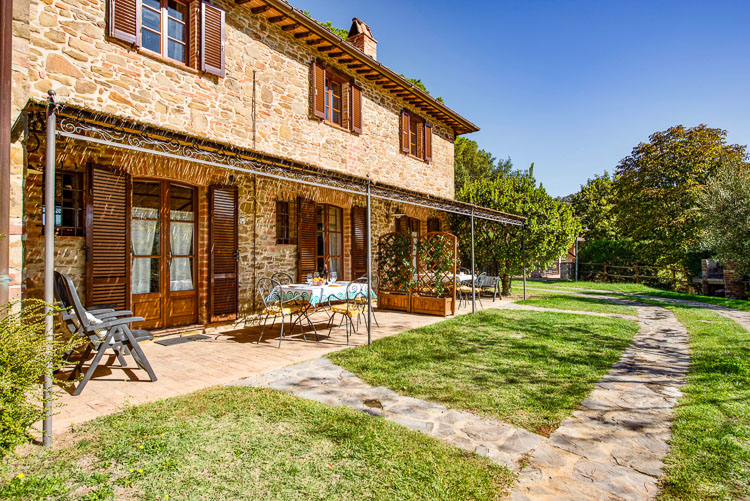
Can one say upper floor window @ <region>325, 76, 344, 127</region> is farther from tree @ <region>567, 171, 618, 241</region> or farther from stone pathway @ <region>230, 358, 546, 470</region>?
tree @ <region>567, 171, 618, 241</region>

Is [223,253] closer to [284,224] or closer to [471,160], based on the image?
[284,224]

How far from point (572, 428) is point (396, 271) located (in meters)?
5.82

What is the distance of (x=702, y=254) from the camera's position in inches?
682

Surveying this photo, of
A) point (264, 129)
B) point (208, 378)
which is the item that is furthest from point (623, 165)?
point (208, 378)

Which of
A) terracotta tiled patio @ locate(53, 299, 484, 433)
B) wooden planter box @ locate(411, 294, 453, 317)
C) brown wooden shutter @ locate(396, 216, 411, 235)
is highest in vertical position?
brown wooden shutter @ locate(396, 216, 411, 235)

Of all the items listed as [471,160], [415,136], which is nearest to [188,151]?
[415,136]

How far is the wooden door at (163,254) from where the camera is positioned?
18.2 ft

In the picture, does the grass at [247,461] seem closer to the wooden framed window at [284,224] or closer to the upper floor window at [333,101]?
the wooden framed window at [284,224]

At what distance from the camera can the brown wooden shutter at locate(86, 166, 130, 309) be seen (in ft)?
15.9

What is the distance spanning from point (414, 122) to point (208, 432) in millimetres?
10055

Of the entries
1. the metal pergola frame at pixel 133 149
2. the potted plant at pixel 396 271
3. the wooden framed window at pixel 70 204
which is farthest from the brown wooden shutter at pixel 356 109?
the wooden framed window at pixel 70 204

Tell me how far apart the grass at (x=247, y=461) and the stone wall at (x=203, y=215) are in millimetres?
2600

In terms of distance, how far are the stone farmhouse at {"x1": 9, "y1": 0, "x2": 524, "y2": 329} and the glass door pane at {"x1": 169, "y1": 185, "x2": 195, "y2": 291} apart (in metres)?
0.02

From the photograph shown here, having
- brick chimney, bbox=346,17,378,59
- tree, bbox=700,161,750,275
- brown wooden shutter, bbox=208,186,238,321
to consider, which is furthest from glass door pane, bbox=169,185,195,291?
tree, bbox=700,161,750,275
